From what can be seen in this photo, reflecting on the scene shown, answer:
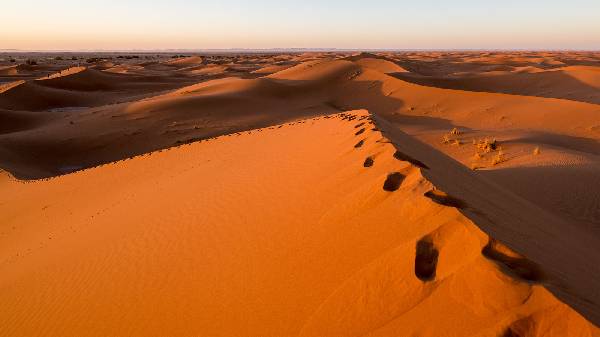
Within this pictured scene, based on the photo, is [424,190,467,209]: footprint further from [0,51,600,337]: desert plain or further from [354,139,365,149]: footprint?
[354,139,365,149]: footprint

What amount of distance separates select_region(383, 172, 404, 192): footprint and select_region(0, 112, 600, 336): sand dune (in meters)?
0.01

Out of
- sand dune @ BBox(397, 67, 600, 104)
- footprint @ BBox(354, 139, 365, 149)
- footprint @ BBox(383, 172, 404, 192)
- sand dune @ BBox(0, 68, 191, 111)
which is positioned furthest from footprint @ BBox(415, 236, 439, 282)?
sand dune @ BBox(0, 68, 191, 111)

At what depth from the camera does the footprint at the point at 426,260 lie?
2047 millimetres

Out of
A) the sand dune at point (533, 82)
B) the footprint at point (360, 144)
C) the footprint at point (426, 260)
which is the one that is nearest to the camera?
the footprint at point (426, 260)

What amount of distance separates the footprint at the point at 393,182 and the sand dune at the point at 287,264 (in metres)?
0.01

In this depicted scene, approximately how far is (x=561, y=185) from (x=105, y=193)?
21.7 ft

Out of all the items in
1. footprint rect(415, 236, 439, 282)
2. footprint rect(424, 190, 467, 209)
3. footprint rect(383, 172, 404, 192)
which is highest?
footprint rect(424, 190, 467, 209)

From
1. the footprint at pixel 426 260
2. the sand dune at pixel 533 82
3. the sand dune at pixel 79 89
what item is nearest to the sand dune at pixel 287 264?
the footprint at pixel 426 260

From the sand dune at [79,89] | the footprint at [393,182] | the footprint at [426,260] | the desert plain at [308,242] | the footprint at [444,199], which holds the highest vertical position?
the footprint at [444,199]

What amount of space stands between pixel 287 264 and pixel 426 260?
838mm

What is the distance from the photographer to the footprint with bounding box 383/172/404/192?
3051 mm

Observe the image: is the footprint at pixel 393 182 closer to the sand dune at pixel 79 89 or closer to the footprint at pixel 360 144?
the footprint at pixel 360 144

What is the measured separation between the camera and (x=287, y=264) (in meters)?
2.60

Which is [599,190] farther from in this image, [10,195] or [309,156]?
[10,195]
